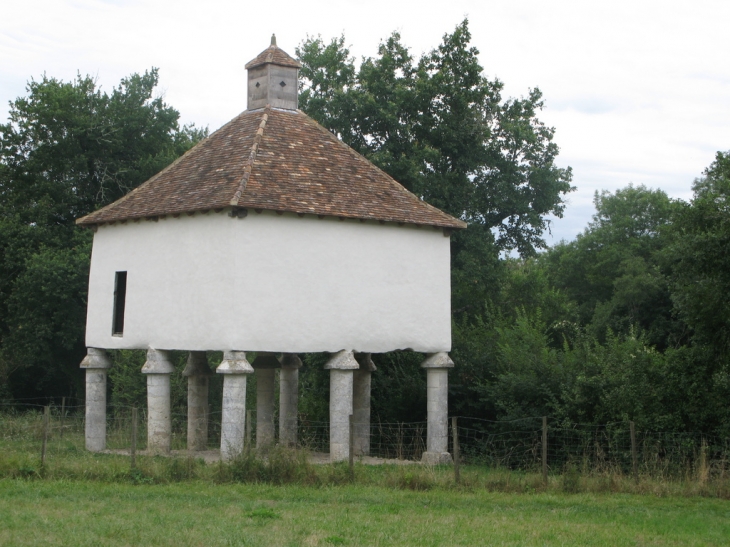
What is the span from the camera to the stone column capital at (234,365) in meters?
18.3

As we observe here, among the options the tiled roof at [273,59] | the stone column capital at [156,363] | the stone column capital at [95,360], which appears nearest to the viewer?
the stone column capital at [156,363]

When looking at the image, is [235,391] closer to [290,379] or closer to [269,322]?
[269,322]

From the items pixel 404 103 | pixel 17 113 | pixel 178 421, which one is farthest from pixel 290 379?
pixel 17 113

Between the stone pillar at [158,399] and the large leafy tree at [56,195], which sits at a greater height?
the large leafy tree at [56,195]

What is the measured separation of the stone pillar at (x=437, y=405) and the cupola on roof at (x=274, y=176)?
3083 millimetres

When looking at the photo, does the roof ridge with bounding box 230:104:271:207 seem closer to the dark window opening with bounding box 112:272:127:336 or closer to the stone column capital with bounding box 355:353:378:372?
the dark window opening with bounding box 112:272:127:336

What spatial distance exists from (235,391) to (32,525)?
23.2 feet

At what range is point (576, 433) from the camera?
67.2 ft

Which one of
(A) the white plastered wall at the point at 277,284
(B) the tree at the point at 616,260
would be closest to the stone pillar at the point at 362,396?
(A) the white plastered wall at the point at 277,284

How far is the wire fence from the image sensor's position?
56.4 feet

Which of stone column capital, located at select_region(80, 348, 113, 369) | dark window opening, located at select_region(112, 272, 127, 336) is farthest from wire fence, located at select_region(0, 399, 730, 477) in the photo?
dark window opening, located at select_region(112, 272, 127, 336)

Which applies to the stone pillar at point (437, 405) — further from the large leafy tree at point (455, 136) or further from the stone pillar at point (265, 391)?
the large leafy tree at point (455, 136)

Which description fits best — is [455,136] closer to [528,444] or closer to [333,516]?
[528,444]

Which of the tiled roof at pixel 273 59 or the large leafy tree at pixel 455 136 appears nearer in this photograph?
the tiled roof at pixel 273 59
